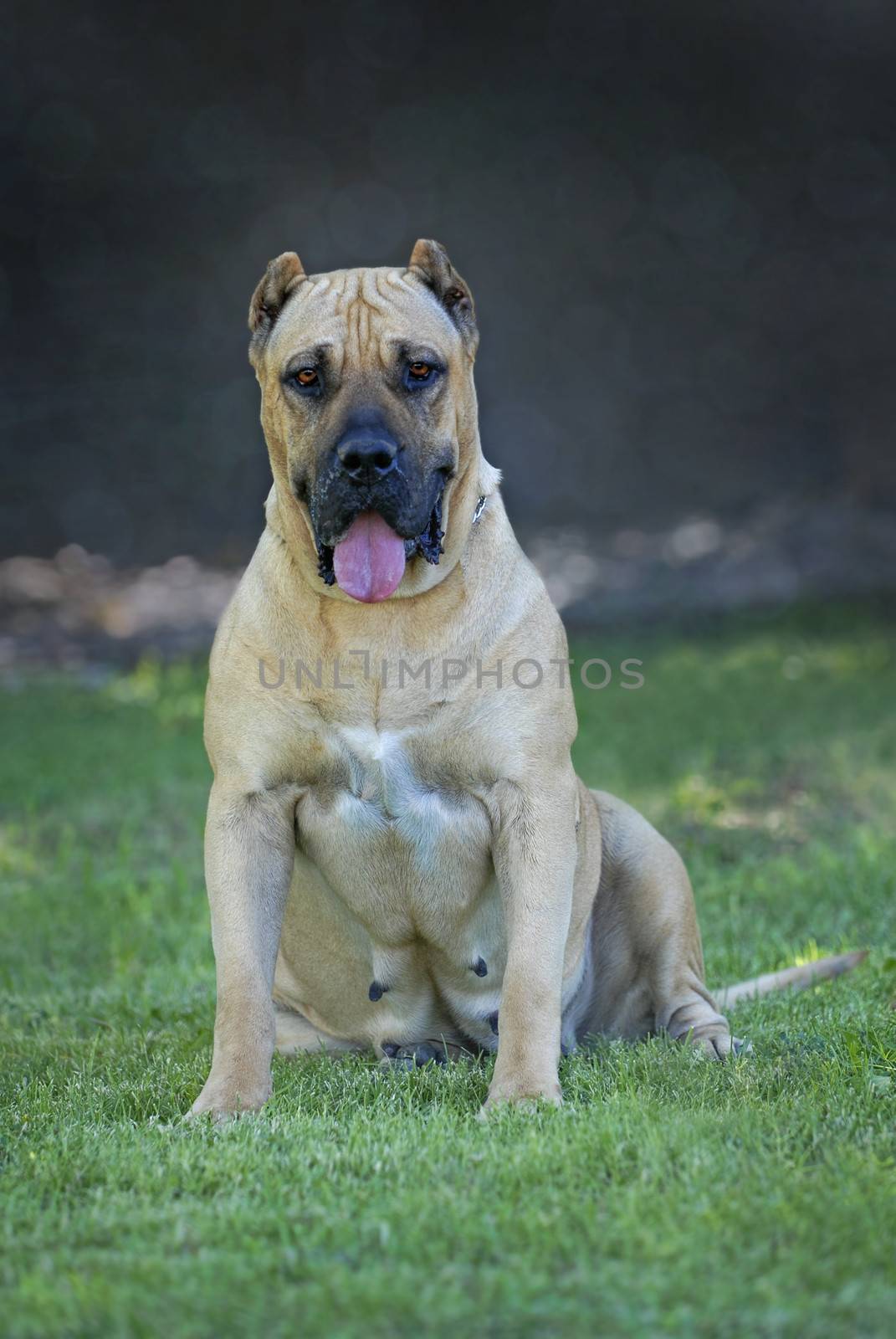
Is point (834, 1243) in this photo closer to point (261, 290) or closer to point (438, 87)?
point (261, 290)

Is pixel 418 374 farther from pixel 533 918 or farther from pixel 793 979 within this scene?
pixel 793 979

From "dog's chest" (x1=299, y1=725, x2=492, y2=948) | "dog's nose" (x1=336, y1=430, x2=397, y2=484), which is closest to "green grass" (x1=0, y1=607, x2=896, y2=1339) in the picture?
"dog's chest" (x1=299, y1=725, x2=492, y2=948)

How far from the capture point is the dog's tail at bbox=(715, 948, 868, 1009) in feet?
12.4

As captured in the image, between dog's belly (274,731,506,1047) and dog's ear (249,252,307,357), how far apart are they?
967 mm

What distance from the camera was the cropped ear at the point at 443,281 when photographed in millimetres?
3379

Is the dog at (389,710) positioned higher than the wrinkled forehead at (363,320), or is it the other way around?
the wrinkled forehead at (363,320)

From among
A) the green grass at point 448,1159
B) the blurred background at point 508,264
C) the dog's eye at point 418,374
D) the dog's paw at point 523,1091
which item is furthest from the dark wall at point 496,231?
the dog's paw at point 523,1091

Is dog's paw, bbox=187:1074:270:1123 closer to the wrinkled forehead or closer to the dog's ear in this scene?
the wrinkled forehead

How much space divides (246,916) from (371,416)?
40.3 inches

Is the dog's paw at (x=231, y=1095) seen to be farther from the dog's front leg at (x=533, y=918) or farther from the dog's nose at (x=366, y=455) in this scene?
the dog's nose at (x=366, y=455)

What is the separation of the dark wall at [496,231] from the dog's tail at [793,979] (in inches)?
255

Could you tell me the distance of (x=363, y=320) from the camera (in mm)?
3195

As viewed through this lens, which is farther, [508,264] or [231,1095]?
[508,264]

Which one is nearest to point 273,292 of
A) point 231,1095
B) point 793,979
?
point 231,1095
